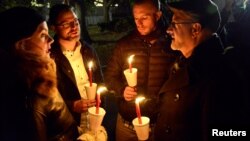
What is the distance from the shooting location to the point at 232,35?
638cm

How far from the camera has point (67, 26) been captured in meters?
4.62

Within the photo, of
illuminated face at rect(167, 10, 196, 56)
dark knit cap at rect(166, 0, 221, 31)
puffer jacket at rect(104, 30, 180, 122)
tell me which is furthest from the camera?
puffer jacket at rect(104, 30, 180, 122)

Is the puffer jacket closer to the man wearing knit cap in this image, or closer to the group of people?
the group of people

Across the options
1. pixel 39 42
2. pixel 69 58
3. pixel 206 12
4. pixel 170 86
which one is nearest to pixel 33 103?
pixel 39 42

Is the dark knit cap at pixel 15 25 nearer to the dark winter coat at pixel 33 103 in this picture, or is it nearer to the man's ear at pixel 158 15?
the dark winter coat at pixel 33 103

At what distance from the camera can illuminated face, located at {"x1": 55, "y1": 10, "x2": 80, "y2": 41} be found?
182 inches

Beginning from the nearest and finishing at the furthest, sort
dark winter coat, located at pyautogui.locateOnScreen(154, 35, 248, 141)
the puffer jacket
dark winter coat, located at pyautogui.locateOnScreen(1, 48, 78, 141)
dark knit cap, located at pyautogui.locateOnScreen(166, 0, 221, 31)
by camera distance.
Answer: dark winter coat, located at pyautogui.locateOnScreen(1, 48, 78, 141) < dark winter coat, located at pyautogui.locateOnScreen(154, 35, 248, 141) < dark knit cap, located at pyautogui.locateOnScreen(166, 0, 221, 31) < the puffer jacket

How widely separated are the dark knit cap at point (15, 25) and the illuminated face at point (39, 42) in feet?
0.20

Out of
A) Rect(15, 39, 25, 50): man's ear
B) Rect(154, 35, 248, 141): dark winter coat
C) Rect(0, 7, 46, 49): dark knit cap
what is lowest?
Rect(154, 35, 248, 141): dark winter coat

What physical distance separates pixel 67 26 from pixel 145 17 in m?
1.12

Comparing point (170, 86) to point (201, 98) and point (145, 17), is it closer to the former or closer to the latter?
point (201, 98)

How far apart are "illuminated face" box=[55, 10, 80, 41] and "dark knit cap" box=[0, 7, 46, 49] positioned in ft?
5.37

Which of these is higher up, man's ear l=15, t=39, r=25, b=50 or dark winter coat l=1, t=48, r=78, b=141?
man's ear l=15, t=39, r=25, b=50

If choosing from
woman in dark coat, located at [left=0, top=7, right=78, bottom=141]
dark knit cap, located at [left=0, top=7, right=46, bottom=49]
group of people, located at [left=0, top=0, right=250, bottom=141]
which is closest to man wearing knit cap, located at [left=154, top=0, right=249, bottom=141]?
group of people, located at [left=0, top=0, right=250, bottom=141]
